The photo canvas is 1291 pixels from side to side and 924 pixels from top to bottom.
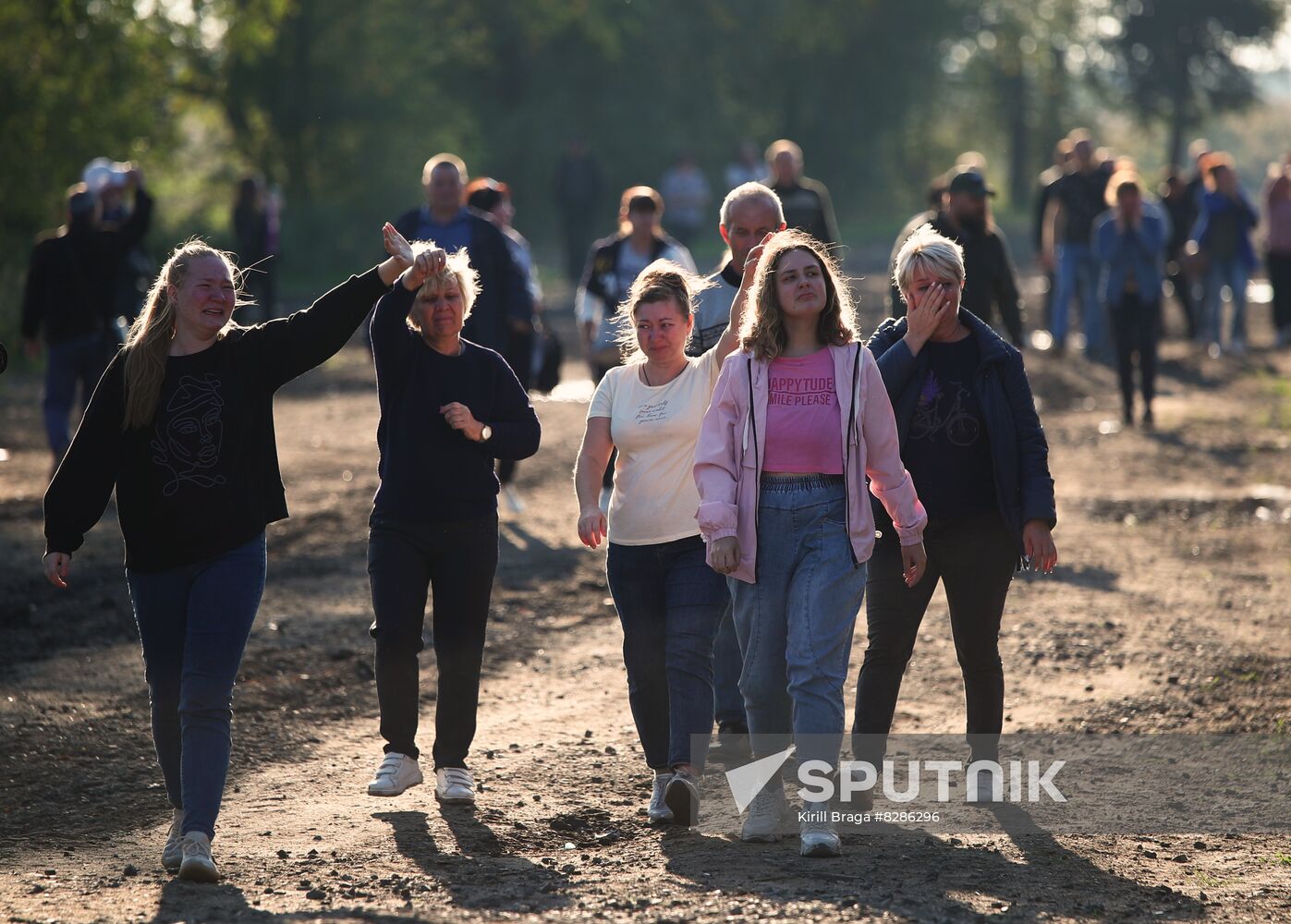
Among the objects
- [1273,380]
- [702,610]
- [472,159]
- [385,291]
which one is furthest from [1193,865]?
[472,159]

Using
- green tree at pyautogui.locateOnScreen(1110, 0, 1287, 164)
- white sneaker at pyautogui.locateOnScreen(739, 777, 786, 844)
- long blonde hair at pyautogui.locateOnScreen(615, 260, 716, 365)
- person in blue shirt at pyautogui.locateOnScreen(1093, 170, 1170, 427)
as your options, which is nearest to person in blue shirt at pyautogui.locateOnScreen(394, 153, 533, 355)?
long blonde hair at pyautogui.locateOnScreen(615, 260, 716, 365)

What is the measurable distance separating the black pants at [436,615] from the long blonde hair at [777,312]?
1.29 m

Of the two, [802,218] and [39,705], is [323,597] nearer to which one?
[39,705]

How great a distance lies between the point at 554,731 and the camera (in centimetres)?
724

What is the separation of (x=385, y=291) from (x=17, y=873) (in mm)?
2149

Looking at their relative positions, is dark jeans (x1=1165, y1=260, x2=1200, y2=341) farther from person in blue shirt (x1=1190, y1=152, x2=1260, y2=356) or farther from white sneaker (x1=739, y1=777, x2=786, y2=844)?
white sneaker (x1=739, y1=777, x2=786, y2=844)

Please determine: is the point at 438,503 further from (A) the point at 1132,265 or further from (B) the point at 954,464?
(A) the point at 1132,265

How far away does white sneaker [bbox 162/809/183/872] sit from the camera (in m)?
5.38

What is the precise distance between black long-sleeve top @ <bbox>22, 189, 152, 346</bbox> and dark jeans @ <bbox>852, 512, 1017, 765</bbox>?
23.9ft

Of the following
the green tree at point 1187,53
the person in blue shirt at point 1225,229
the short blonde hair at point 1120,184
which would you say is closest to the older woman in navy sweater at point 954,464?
the short blonde hair at point 1120,184

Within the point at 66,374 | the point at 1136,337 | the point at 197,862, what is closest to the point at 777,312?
the point at 197,862

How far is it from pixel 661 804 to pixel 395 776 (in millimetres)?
968

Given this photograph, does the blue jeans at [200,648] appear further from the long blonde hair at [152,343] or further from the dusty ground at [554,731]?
the long blonde hair at [152,343]

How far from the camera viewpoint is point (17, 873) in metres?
5.48
